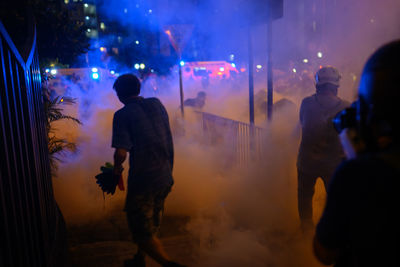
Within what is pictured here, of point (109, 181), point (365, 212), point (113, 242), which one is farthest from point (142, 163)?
point (365, 212)

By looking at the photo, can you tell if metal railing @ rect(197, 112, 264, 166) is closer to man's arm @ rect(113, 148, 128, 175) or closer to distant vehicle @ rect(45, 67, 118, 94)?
man's arm @ rect(113, 148, 128, 175)

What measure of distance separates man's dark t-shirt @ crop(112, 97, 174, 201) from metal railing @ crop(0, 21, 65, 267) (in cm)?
62

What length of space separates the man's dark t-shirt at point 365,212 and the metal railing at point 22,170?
56.6 inches

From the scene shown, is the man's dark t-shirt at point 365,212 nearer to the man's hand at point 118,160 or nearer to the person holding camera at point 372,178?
the person holding camera at point 372,178

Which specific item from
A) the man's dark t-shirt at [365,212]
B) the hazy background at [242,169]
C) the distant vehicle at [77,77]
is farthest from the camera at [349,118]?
the distant vehicle at [77,77]

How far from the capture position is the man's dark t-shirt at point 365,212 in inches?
36.2

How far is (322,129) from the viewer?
297cm

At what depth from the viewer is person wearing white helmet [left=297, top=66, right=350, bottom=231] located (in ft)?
9.67

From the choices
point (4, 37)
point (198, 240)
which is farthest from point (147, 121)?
point (198, 240)

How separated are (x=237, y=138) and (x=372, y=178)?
16.0 ft

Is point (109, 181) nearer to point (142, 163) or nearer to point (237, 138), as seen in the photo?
point (142, 163)

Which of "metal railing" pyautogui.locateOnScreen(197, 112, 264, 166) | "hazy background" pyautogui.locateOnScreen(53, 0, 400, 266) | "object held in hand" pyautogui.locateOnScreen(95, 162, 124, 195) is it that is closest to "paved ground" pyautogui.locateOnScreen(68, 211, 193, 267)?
"hazy background" pyautogui.locateOnScreen(53, 0, 400, 266)

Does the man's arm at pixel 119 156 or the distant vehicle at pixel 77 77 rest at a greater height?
the distant vehicle at pixel 77 77

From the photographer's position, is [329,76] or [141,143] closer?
[141,143]
